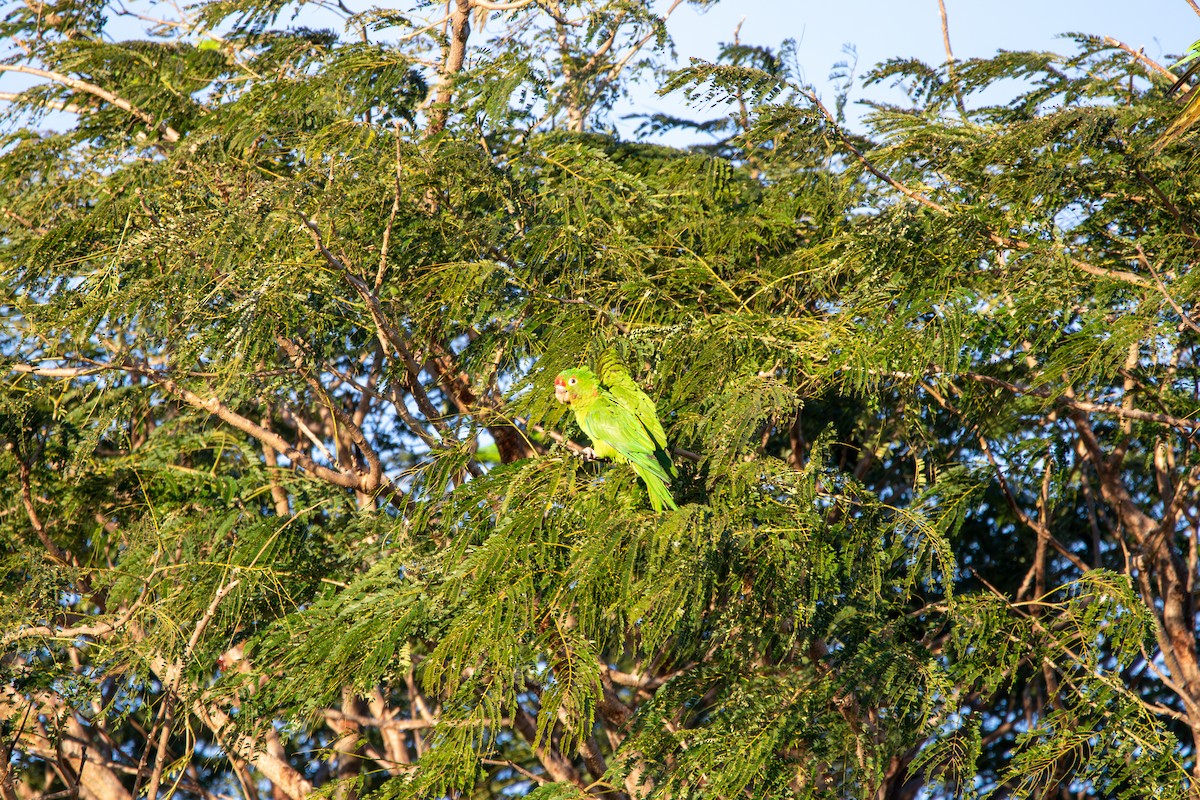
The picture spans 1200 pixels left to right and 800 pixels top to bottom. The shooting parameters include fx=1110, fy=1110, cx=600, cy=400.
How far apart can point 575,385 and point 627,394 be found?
0.63ft

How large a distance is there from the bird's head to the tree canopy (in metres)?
0.19

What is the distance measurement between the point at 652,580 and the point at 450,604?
83cm

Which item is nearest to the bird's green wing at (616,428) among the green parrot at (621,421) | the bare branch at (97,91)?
the green parrot at (621,421)

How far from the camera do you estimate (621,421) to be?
3719 millimetres

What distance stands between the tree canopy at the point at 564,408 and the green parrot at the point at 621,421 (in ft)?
0.36

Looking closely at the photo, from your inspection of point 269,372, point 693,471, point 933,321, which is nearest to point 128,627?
point 269,372

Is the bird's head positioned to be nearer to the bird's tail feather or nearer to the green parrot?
the green parrot

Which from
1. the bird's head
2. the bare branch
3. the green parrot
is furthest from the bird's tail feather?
the bare branch

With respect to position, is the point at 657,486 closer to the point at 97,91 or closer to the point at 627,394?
the point at 627,394

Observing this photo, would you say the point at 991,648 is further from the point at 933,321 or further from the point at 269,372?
the point at 269,372

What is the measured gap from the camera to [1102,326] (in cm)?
410

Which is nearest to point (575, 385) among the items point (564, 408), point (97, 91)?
Answer: point (564, 408)

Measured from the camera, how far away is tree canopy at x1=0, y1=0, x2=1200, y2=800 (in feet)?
12.6

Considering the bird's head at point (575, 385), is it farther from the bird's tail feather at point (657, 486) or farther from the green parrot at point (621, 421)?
the bird's tail feather at point (657, 486)
